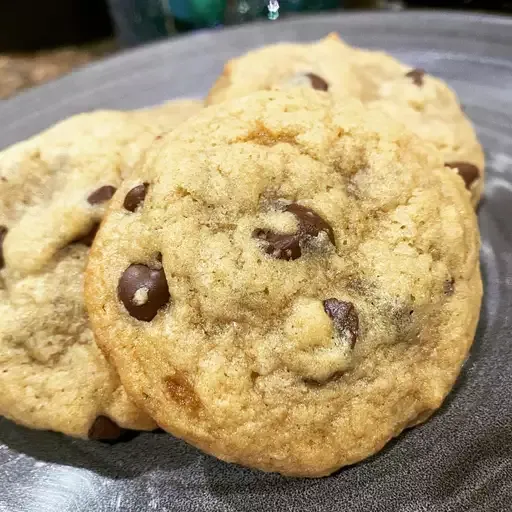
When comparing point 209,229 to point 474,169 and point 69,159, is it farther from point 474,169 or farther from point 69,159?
point 474,169

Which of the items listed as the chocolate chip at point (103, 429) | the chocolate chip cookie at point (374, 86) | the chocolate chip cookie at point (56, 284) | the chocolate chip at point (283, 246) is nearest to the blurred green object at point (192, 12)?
the chocolate chip cookie at point (374, 86)

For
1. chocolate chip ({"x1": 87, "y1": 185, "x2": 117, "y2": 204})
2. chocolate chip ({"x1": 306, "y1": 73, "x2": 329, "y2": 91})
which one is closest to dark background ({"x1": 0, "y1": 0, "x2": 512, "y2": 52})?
chocolate chip ({"x1": 306, "y1": 73, "x2": 329, "y2": 91})

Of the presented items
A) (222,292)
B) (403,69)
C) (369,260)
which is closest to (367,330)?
(369,260)

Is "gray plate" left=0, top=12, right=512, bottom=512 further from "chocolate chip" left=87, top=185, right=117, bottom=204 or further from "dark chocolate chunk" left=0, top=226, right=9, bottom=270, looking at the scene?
"chocolate chip" left=87, top=185, right=117, bottom=204

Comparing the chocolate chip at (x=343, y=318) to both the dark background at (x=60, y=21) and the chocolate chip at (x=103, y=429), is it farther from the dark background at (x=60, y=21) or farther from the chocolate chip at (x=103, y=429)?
the dark background at (x=60, y=21)

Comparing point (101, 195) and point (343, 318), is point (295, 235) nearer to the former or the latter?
point (343, 318)
